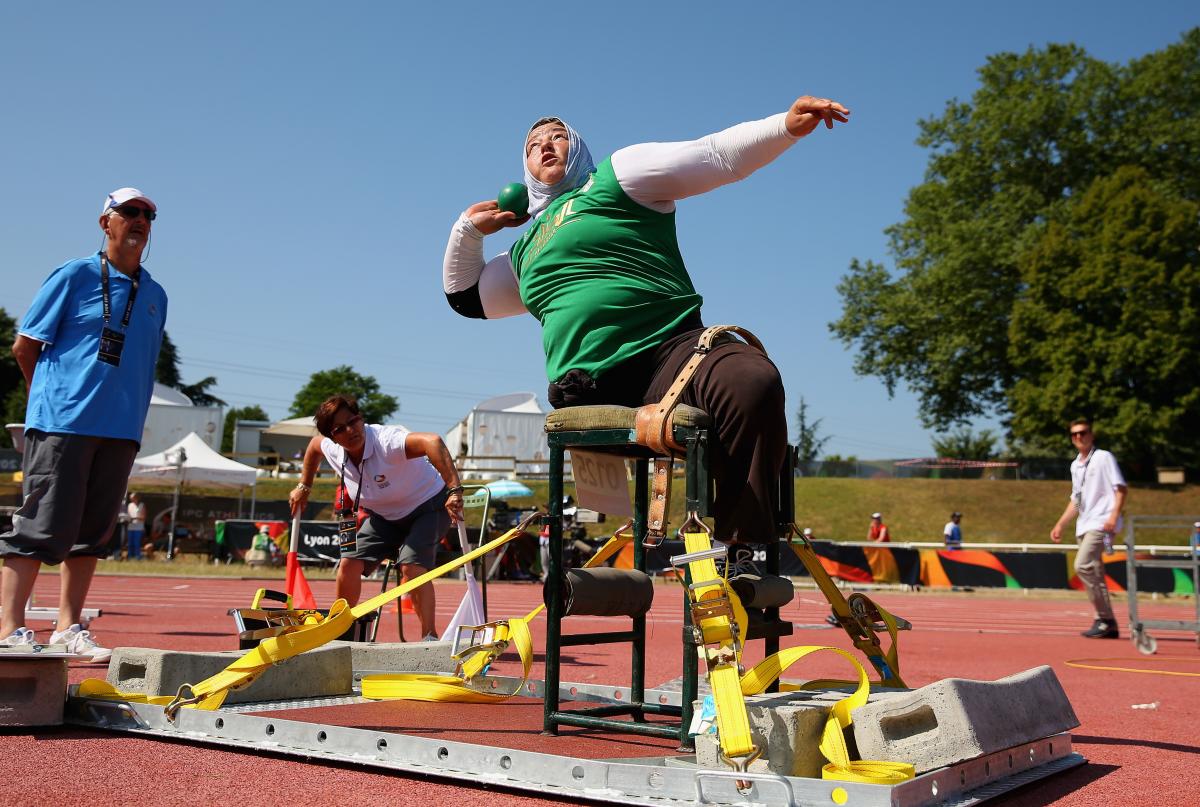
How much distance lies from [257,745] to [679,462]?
154cm

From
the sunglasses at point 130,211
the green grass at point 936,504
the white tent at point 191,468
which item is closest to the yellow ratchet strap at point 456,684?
the sunglasses at point 130,211

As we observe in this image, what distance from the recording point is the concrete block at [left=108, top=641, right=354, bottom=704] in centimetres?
379

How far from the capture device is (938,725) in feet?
8.86

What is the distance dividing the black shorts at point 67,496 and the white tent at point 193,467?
19875 millimetres

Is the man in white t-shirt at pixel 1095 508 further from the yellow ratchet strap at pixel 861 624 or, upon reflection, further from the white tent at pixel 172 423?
the white tent at pixel 172 423

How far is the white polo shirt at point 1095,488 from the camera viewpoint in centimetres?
998

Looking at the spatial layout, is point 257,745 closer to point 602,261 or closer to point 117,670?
point 117,670

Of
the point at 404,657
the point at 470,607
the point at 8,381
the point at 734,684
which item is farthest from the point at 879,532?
the point at 8,381

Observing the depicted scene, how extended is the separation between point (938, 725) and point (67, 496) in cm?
384

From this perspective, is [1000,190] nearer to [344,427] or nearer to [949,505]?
[949,505]

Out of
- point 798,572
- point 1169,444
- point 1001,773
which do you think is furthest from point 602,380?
point 1169,444

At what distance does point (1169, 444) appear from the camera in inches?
1571

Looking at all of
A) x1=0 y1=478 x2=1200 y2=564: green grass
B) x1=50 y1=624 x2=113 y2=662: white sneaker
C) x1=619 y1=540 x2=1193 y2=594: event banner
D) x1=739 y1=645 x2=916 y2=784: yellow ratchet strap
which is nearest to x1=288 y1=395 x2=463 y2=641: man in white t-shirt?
x1=50 y1=624 x2=113 y2=662: white sneaker

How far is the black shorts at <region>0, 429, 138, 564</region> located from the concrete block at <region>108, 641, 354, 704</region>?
0.85m
